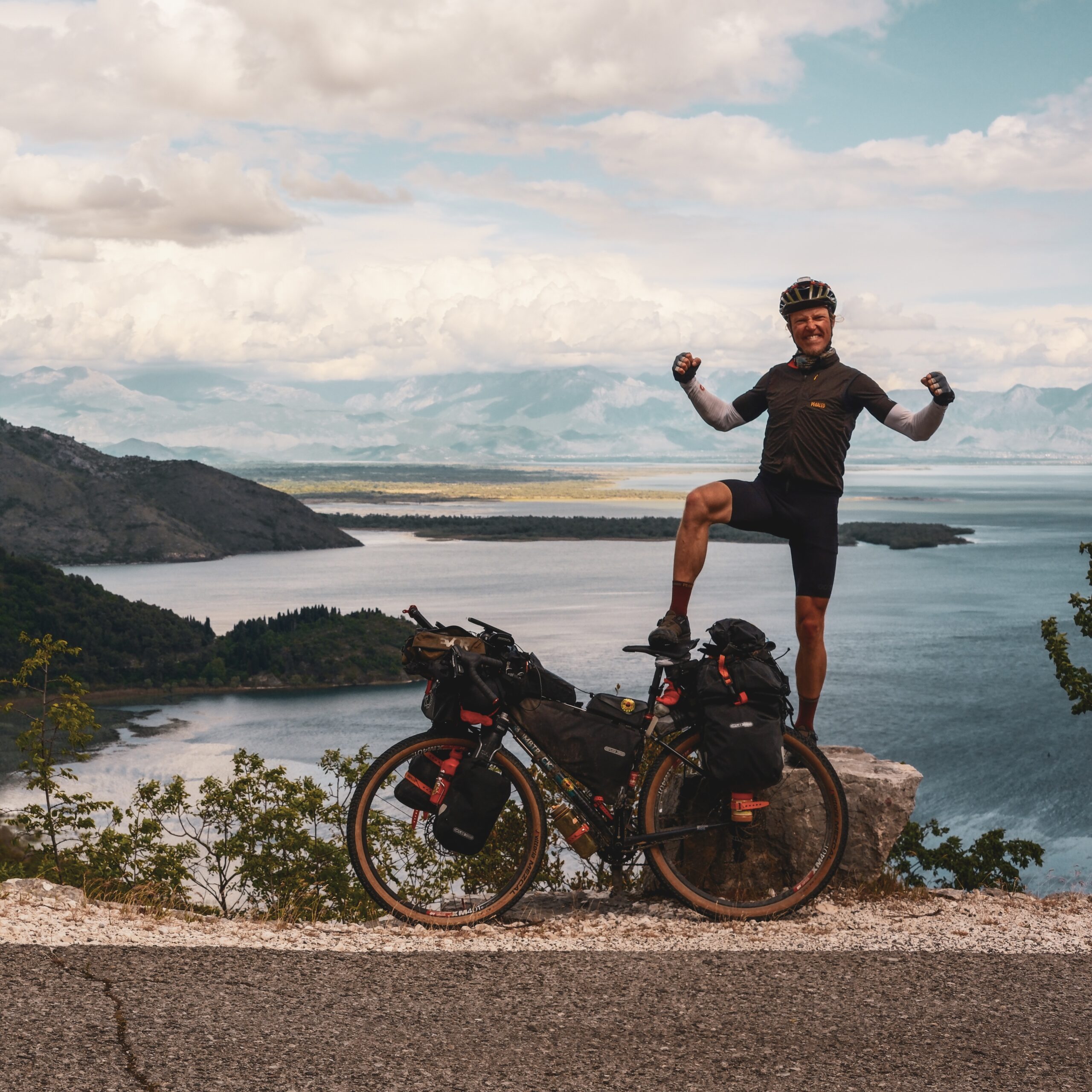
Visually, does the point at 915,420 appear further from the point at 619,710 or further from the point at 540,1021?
the point at 540,1021

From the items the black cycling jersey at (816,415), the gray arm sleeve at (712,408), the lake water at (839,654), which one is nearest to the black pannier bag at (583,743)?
the black cycling jersey at (816,415)

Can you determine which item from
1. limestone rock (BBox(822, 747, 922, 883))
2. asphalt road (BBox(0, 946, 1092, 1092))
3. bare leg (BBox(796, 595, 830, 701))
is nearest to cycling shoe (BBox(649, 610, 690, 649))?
bare leg (BBox(796, 595, 830, 701))

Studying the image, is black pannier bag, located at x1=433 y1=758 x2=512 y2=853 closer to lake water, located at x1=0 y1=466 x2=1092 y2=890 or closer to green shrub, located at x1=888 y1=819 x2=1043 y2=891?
green shrub, located at x1=888 y1=819 x2=1043 y2=891

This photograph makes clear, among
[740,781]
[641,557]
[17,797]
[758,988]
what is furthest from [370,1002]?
[641,557]

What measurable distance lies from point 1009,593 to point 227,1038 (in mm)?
135000

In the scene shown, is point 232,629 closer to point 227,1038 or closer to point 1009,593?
point 1009,593

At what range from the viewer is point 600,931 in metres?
5.99

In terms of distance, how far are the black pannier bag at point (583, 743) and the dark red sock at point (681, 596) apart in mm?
728

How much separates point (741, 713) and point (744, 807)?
20.3 inches

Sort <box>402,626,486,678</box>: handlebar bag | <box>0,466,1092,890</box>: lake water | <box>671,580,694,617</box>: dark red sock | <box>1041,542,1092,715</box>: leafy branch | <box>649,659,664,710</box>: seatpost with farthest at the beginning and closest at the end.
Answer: <box>0,466,1092,890</box>: lake water, <box>1041,542,1092,715</box>: leafy branch, <box>671,580,694,617</box>: dark red sock, <box>649,659,664,710</box>: seatpost, <box>402,626,486,678</box>: handlebar bag

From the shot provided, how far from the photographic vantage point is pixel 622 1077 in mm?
4059

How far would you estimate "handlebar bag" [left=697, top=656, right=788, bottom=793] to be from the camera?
5.93 metres

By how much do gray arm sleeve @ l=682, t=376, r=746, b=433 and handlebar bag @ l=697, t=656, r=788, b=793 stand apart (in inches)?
61.2

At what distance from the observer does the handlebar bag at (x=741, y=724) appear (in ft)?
19.4
